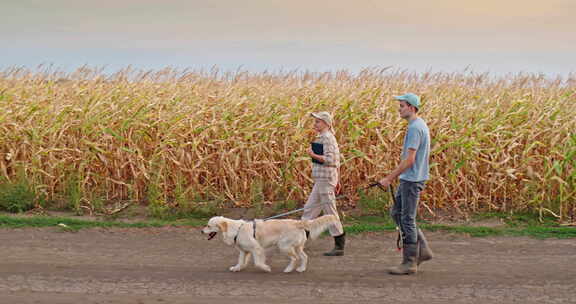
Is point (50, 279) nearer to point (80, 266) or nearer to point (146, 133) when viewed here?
point (80, 266)

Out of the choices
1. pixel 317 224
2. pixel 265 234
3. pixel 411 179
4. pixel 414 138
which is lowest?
pixel 265 234

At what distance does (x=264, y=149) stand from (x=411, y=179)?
472 cm

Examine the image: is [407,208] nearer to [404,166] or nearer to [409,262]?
[404,166]

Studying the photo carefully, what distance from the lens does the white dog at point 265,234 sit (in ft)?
25.9

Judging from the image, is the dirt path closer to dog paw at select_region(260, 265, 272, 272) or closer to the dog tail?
dog paw at select_region(260, 265, 272, 272)

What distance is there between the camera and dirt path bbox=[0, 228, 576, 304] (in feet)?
23.3

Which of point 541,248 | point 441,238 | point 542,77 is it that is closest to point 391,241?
point 441,238

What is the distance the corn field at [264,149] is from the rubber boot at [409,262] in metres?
3.69

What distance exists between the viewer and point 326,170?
29.2 ft

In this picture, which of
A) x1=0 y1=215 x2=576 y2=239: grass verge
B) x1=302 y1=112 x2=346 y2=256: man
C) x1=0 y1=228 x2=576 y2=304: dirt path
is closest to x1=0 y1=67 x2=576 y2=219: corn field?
x1=0 y1=215 x2=576 y2=239: grass verge

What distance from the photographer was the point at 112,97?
13820mm

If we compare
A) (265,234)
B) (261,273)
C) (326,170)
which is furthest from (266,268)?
(326,170)

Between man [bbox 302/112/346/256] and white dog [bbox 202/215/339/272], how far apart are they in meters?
0.84

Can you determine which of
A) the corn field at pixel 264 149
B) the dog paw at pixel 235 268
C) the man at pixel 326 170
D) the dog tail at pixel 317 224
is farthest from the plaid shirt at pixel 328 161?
the corn field at pixel 264 149
